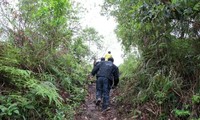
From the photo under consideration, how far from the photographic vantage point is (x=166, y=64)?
7.62 meters

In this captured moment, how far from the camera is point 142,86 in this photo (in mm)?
7871

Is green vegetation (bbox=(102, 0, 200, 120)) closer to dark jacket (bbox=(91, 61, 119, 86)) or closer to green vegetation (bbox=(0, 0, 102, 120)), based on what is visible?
dark jacket (bbox=(91, 61, 119, 86))

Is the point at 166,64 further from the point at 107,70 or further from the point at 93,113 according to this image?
the point at 93,113

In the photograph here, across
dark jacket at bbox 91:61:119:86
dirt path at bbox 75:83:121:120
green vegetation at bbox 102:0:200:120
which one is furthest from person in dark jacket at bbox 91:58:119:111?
green vegetation at bbox 102:0:200:120

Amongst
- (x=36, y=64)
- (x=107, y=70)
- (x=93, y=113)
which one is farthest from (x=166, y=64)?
(x=36, y=64)

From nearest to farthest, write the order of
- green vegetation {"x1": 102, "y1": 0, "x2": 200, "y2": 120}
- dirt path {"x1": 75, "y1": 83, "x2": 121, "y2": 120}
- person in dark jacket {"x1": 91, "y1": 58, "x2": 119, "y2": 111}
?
green vegetation {"x1": 102, "y1": 0, "x2": 200, "y2": 120}
dirt path {"x1": 75, "y1": 83, "x2": 121, "y2": 120}
person in dark jacket {"x1": 91, "y1": 58, "x2": 119, "y2": 111}

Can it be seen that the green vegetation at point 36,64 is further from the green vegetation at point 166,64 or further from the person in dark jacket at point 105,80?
the green vegetation at point 166,64

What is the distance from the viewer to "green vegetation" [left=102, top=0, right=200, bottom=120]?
20.7 ft

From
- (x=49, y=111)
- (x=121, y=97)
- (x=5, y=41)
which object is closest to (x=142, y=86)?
(x=121, y=97)

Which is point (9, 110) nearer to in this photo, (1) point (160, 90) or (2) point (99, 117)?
(2) point (99, 117)

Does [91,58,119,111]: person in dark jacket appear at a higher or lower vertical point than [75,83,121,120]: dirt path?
higher

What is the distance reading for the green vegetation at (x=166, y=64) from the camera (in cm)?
632

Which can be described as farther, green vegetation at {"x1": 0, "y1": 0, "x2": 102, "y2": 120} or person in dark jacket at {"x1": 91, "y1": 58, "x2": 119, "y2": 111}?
person in dark jacket at {"x1": 91, "y1": 58, "x2": 119, "y2": 111}

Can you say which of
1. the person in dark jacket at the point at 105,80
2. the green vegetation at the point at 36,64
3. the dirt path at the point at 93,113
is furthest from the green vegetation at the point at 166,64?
the green vegetation at the point at 36,64
